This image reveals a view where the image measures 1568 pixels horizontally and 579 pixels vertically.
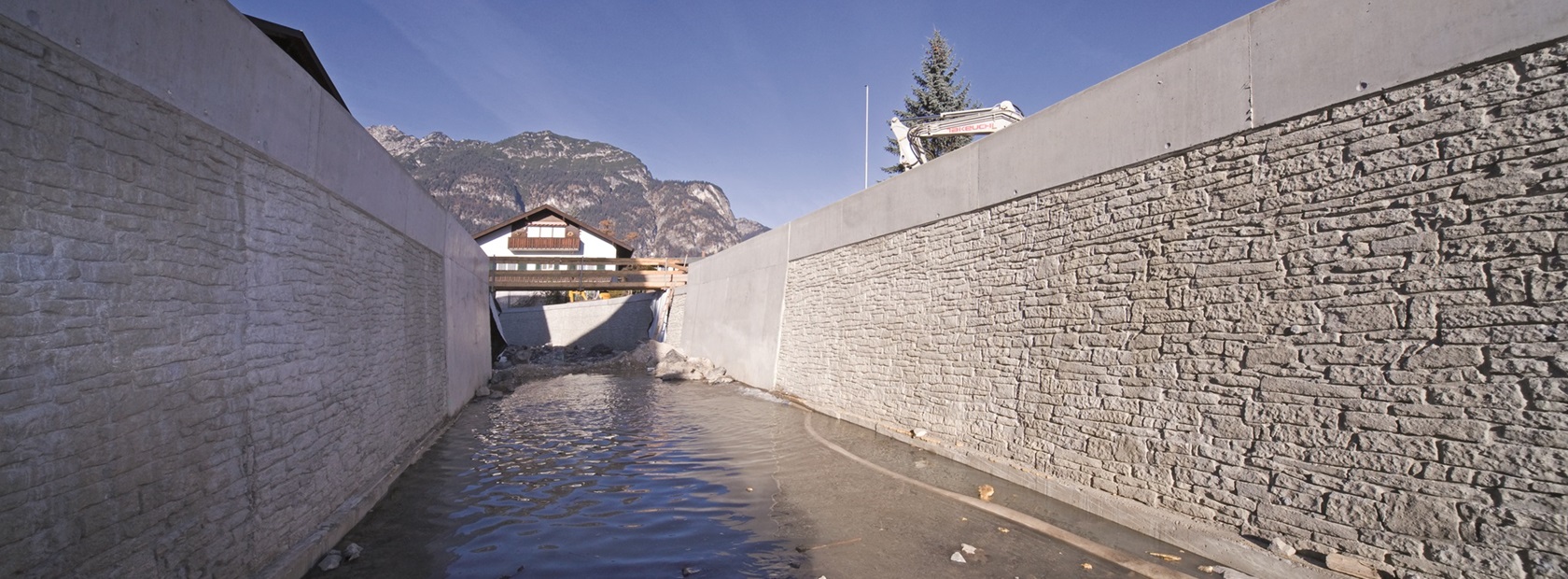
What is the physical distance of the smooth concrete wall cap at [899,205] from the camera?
10055 mm

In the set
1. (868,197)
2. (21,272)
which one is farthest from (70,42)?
(868,197)

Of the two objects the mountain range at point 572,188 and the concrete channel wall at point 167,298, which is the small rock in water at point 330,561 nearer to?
the concrete channel wall at point 167,298

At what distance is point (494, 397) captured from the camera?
17.0 metres

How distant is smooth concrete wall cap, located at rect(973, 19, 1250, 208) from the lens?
6.05 metres

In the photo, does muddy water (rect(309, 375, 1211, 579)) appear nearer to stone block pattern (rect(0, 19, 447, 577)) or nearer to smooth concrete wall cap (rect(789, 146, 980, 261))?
stone block pattern (rect(0, 19, 447, 577))

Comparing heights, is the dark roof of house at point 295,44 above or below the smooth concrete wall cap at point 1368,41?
above

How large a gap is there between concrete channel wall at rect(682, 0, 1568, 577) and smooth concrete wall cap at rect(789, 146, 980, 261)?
A: 903mm

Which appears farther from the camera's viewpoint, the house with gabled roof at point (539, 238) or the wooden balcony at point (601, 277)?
the house with gabled roof at point (539, 238)

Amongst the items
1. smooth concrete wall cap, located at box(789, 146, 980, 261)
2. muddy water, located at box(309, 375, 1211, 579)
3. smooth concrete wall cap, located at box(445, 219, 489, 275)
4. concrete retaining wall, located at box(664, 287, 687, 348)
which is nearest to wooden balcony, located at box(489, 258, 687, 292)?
concrete retaining wall, located at box(664, 287, 687, 348)

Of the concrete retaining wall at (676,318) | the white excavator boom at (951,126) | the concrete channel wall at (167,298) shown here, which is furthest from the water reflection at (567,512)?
the concrete retaining wall at (676,318)

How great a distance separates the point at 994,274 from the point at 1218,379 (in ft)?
11.4

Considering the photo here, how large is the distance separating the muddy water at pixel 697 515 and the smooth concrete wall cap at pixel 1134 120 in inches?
136

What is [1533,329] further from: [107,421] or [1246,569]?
[107,421]

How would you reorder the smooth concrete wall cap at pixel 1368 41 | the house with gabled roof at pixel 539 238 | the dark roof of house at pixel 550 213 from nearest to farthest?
the smooth concrete wall cap at pixel 1368 41
the dark roof of house at pixel 550 213
the house with gabled roof at pixel 539 238
